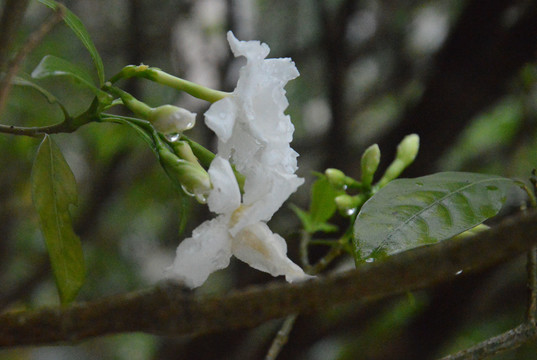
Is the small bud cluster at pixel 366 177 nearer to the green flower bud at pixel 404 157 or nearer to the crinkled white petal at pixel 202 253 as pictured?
the green flower bud at pixel 404 157

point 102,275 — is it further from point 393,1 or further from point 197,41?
point 393,1

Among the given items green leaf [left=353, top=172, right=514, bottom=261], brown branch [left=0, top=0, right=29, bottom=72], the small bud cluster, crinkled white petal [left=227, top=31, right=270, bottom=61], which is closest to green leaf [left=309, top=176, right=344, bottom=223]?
the small bud cluster

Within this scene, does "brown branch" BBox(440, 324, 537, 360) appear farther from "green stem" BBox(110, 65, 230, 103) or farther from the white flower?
"green stem" BBox(110, 65, 230, 103)

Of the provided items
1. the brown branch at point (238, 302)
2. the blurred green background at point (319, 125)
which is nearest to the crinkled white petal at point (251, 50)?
the brown branch at point (238, 302)

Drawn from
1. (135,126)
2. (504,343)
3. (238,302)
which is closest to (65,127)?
(135,126)

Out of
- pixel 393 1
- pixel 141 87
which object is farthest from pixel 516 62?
pixel 141 87
